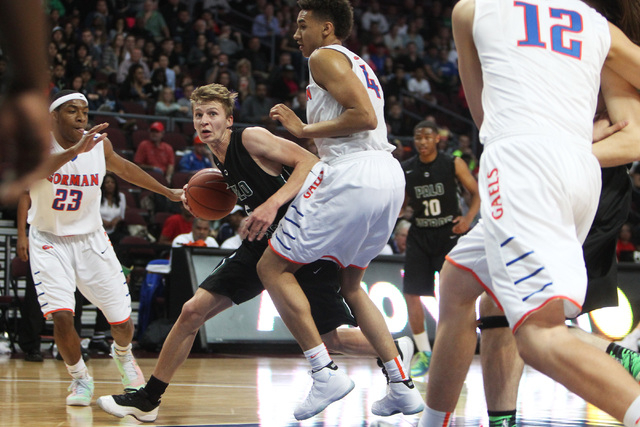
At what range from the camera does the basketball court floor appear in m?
4.30

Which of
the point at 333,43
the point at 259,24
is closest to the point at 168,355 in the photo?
the point at 333,43

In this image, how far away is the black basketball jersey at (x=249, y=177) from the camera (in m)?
4.21

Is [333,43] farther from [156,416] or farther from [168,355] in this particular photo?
[156,416]

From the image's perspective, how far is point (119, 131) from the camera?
37.4ft

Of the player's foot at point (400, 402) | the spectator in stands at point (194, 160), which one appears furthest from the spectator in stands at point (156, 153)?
the player's foot at point (400, 402)

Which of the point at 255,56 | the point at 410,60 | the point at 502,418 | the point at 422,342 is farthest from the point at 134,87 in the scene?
the point at 502,418

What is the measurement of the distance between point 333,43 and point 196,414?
227 cm

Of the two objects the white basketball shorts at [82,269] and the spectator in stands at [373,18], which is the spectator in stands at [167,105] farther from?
the white basketball shorts at [82,269]

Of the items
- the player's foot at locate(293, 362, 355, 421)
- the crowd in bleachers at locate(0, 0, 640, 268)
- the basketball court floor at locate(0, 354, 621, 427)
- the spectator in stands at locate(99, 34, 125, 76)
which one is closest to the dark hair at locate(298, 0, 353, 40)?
the player's foot at locate(293, 362, 355, 421)

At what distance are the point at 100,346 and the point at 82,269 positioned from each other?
344 centimetres

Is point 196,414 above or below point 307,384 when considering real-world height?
above

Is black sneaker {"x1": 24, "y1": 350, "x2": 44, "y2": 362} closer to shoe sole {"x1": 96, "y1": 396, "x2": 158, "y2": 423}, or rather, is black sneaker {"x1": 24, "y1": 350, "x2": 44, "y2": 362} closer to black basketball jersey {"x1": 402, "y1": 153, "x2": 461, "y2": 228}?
shoe sole {"x1": 96, "y1": 396, "x2": 158, "y2": 423}

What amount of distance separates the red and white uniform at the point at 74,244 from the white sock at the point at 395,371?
1.98 meters

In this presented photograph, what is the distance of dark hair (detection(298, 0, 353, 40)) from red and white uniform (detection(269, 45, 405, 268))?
27 cm
